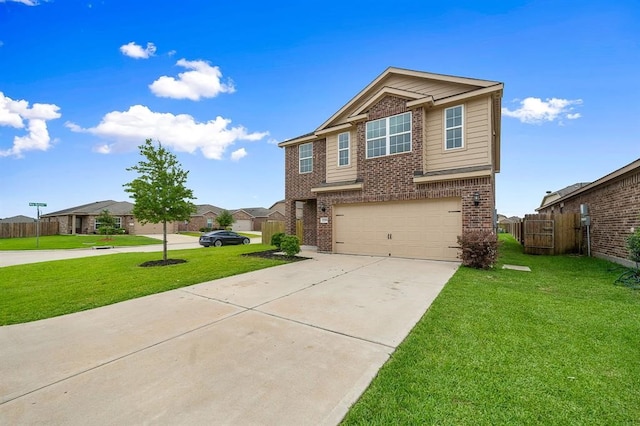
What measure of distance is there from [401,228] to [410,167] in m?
2.39

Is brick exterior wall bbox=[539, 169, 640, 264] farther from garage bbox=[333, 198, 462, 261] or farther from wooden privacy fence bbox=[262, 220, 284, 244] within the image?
wooden privacy fence bbox=[262, 220, 284, 244]

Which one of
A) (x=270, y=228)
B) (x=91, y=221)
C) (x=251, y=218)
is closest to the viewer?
(x=270, y=228)

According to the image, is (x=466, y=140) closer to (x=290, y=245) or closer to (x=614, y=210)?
(x=614, y=210)

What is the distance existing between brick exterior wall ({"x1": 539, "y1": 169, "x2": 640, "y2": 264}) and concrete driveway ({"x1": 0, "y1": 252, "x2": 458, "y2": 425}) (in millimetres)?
8283

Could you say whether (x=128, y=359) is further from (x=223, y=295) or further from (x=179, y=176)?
(x=179, y=176)

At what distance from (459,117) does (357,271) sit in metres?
6.87

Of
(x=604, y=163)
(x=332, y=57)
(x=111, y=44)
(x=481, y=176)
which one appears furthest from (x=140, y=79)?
(x=604, y=163)

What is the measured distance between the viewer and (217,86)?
17828 mm

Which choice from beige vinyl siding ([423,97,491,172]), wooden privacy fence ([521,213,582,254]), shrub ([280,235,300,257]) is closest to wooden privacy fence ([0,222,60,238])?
shrub ([280,235,300,257])

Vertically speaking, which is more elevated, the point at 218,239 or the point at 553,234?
the point at 553,234

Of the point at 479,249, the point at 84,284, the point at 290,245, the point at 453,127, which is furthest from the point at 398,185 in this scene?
the point at 84,284

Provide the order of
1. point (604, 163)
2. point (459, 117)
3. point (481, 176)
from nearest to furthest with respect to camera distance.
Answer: point (481, 176), point (459, 117), point (604, 163)

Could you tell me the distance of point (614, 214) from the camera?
31.8ft

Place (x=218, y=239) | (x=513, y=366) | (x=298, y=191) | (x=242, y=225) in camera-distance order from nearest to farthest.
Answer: (x=513, y=366)
(x=298, y=191)
(x=218, y=239)
(x=242, y=225)
